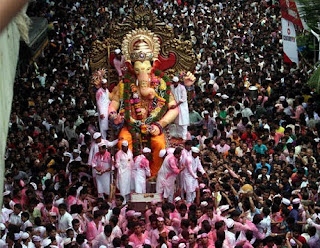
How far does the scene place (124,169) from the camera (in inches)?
415

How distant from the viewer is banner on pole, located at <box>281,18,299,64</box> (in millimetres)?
16594

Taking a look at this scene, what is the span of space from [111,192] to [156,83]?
1.93 metres

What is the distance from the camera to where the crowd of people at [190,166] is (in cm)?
887

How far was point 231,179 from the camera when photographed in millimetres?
10695

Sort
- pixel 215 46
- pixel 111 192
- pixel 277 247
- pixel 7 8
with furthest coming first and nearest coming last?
pixel 215 46, pixel 111 192, pixel 277 247, pixel 7 8

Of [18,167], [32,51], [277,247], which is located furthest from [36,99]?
[277,247]

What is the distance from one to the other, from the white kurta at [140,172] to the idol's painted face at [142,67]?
1.55 meters

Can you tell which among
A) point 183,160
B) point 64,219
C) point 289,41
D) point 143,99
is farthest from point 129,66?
point 289,41

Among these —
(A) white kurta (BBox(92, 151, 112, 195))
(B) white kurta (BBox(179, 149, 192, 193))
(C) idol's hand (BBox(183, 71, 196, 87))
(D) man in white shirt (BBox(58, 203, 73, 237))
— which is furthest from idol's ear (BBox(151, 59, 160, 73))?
(D) man in white shirt (BBox(58, 203, 73, 237))

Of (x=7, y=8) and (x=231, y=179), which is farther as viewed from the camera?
(x=231, y=179)

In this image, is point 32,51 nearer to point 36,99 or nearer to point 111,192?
point 36,99

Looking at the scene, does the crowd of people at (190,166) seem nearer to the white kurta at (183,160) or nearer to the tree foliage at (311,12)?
the white kurta at (183,160)

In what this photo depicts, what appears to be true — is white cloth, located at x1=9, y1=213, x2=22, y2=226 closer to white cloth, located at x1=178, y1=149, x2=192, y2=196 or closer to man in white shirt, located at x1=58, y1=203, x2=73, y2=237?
man in white shirt, located at x1=58, y1=203, x2=73, y2=237

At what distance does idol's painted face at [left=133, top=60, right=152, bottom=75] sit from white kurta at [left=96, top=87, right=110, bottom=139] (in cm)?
60
